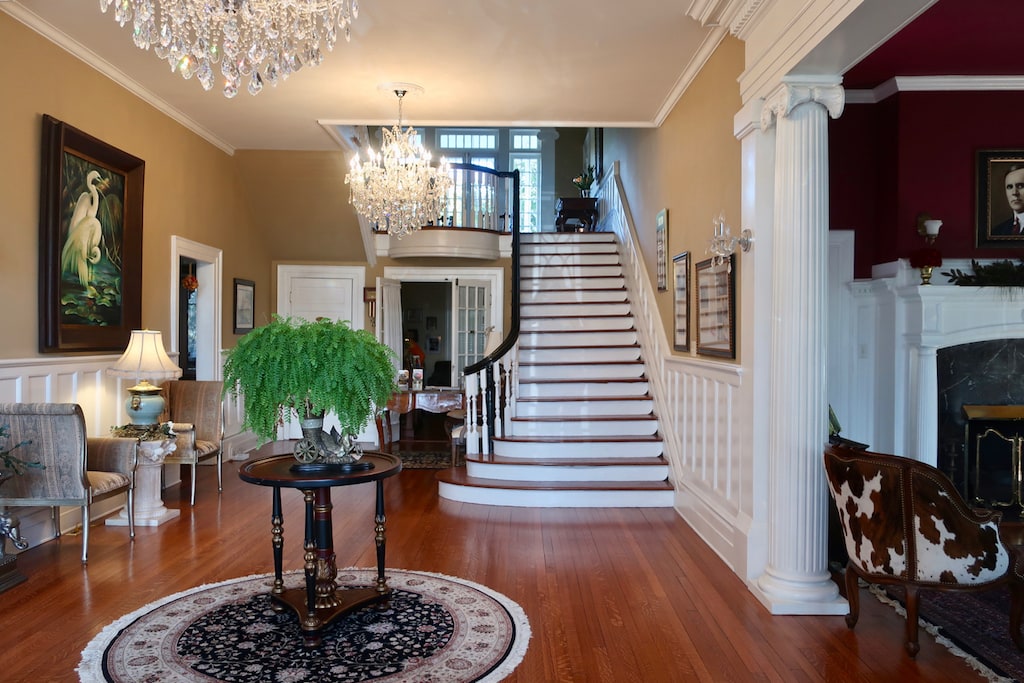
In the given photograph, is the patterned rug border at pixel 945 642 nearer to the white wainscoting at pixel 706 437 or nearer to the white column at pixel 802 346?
the white column at pixel 802 346

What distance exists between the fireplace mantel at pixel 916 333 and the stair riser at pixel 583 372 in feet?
7.98

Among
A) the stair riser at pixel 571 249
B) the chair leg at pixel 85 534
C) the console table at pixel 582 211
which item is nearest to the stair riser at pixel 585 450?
the chair leg at pixel 85 534

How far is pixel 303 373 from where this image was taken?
305 cm

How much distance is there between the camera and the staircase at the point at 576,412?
5.67m

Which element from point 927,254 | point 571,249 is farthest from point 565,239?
point 927,254

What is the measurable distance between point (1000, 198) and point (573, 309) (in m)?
4.47

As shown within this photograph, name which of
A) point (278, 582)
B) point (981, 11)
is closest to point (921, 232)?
point (981, 11)

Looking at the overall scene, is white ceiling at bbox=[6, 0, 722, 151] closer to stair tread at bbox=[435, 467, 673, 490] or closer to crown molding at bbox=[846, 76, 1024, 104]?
crown molding at bbox=[846, 76, 1024, 104]

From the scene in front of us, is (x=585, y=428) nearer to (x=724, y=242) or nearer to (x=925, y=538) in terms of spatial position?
(x=724, y=242)

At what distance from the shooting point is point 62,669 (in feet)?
9.11

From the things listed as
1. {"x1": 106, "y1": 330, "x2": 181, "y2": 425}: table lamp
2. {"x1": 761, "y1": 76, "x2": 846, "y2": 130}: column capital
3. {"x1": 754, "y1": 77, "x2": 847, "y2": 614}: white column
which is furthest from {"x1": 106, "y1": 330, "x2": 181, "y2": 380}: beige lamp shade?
{"x1": 761, "y1": 76, "x2": 846, "y2": 130}: column capital

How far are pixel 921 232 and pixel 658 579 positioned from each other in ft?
10.2

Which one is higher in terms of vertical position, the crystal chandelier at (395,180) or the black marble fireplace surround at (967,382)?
the crystal chandelier at (395,180)

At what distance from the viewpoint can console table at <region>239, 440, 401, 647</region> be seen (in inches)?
120
